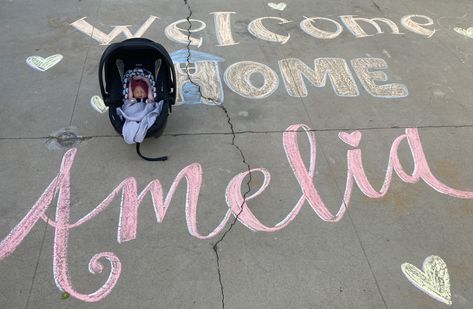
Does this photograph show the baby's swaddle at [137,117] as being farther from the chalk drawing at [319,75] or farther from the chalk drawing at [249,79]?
the chalk drawing at [319,75]

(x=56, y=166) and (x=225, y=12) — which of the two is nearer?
(x=56, y=166)

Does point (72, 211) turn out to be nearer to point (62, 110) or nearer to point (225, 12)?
point (62, 110)

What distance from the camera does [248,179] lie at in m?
4.02

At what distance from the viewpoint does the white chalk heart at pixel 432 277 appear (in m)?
3.19

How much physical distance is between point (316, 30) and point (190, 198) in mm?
4074

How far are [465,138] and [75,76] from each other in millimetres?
4797

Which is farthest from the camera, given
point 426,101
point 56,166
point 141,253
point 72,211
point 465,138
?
point 426,101

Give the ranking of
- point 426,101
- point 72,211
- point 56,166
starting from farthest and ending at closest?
point 426,101 → point 56,166 → point 72,211

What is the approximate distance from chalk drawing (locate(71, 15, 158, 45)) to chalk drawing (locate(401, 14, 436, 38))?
14.0 feet

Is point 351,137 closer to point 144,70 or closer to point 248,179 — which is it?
point 248,179

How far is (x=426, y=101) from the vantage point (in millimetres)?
5191

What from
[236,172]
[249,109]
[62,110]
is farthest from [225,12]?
[236,172]

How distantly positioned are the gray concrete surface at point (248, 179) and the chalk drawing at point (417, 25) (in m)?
0.33

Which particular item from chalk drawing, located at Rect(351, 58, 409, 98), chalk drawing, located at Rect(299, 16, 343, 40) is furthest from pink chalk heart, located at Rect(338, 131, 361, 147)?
chalk drawing, located at Rect(299, 16, 343, 40)
